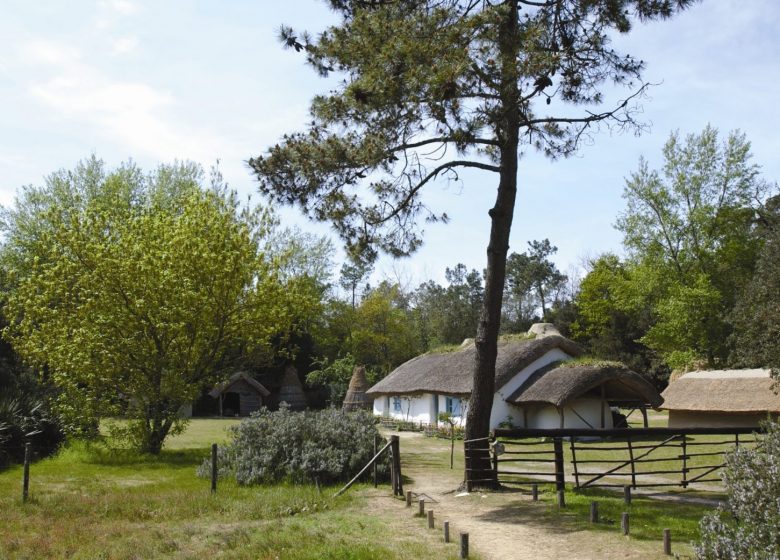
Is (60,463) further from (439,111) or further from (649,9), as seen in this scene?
(649,9)

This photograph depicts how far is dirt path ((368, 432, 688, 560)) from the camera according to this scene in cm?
870

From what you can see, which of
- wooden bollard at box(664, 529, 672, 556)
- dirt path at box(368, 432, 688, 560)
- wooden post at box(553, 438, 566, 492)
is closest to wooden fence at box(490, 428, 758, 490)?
wooden post at box(553, 438, 566, 492)

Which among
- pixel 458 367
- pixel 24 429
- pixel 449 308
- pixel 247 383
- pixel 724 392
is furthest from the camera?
pixel 449 308

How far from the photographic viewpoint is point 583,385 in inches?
1019

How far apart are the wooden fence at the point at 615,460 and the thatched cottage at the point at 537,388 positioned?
9.24 ft

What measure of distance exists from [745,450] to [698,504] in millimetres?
5885

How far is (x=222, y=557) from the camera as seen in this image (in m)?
8.54

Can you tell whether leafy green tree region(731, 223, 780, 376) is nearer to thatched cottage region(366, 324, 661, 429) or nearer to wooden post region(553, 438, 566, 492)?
thatched cottage region(366, 324, 661, 429)

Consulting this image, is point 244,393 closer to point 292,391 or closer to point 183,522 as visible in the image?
point 292,391

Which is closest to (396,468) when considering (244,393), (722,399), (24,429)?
(24,429)

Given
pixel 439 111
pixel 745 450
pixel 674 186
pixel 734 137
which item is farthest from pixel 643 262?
pixel 745 450

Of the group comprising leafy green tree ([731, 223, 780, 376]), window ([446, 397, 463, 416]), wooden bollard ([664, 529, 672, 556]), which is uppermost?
leafy green tree ([731, 223, 780, 376])

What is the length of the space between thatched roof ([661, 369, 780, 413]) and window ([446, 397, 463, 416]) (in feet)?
29.7

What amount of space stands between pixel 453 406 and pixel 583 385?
7.00 metres
